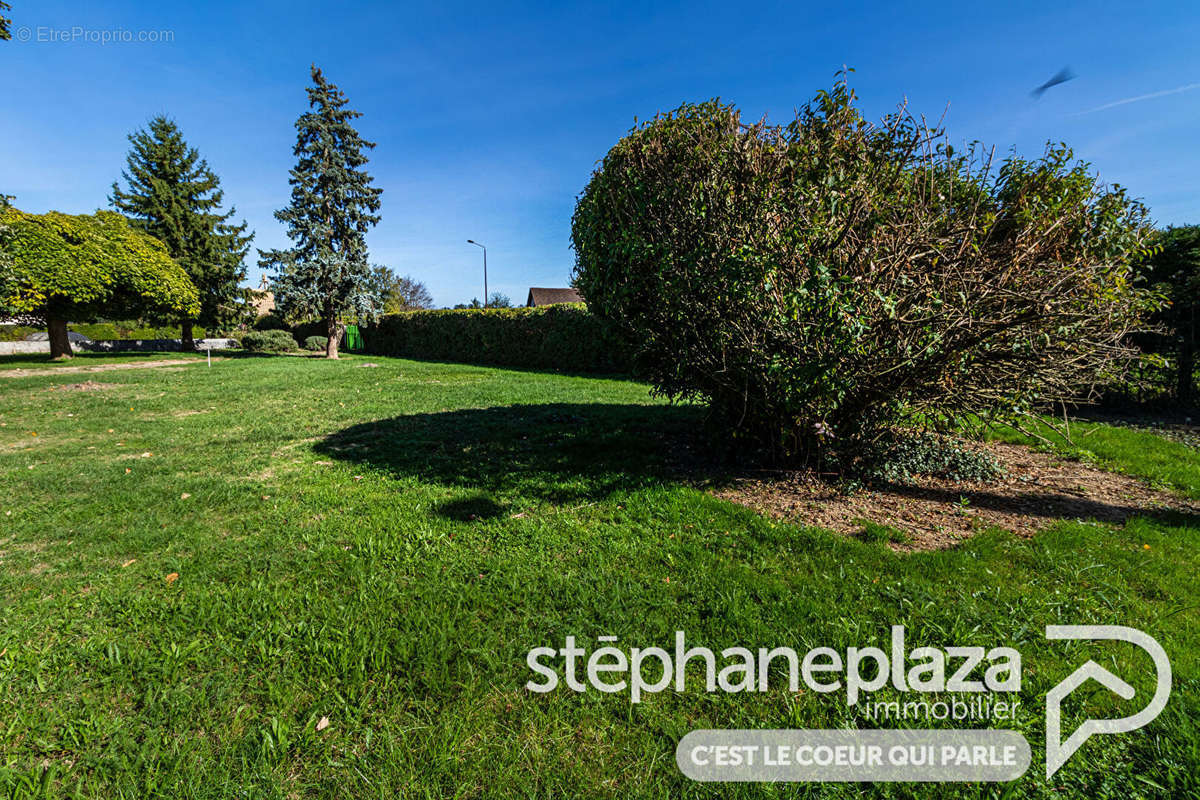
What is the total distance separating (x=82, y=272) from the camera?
644 inches

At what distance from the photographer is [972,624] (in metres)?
2.43

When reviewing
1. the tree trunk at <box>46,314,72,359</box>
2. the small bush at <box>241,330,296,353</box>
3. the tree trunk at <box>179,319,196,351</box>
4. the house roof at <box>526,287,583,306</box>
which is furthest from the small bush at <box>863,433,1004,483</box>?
the house roof at <box>526,287,583,306</box>

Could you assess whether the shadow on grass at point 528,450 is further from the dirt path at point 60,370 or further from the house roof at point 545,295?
the house roof at point 545,295

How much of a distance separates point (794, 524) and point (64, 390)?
16.0 meters

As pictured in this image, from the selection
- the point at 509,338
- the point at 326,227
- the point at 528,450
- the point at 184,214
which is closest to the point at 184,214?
the point at 184,214

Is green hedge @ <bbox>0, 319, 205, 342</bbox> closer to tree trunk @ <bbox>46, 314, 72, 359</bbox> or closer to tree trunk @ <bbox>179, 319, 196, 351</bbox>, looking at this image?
tree trunk @ <bbox>179, 319, 196, 351</bbox>

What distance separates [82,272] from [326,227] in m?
9.62

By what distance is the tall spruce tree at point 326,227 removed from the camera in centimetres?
2303

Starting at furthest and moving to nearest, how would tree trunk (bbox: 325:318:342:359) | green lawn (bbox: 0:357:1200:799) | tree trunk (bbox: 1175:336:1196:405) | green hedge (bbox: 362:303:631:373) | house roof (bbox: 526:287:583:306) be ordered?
house roof (bbox: 526:287:583:306) < tree trunk (bbox: 325:318:342:359) < green hedge (bbox: 362:303:631:373) < tree trunk (bbox: 1175:336:1196:405) < green lawn (bbox: 0:357:1200:799)

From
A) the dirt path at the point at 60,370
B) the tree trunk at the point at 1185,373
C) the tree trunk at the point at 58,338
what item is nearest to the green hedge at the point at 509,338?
the tree trunk at the point at 1185,373

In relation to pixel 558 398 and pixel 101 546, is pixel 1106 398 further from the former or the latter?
pixel 101 546

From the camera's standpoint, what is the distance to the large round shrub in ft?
11.2

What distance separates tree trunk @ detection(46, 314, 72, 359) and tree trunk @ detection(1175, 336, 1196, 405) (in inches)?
1303

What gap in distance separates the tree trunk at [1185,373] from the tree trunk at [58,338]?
109 feet
